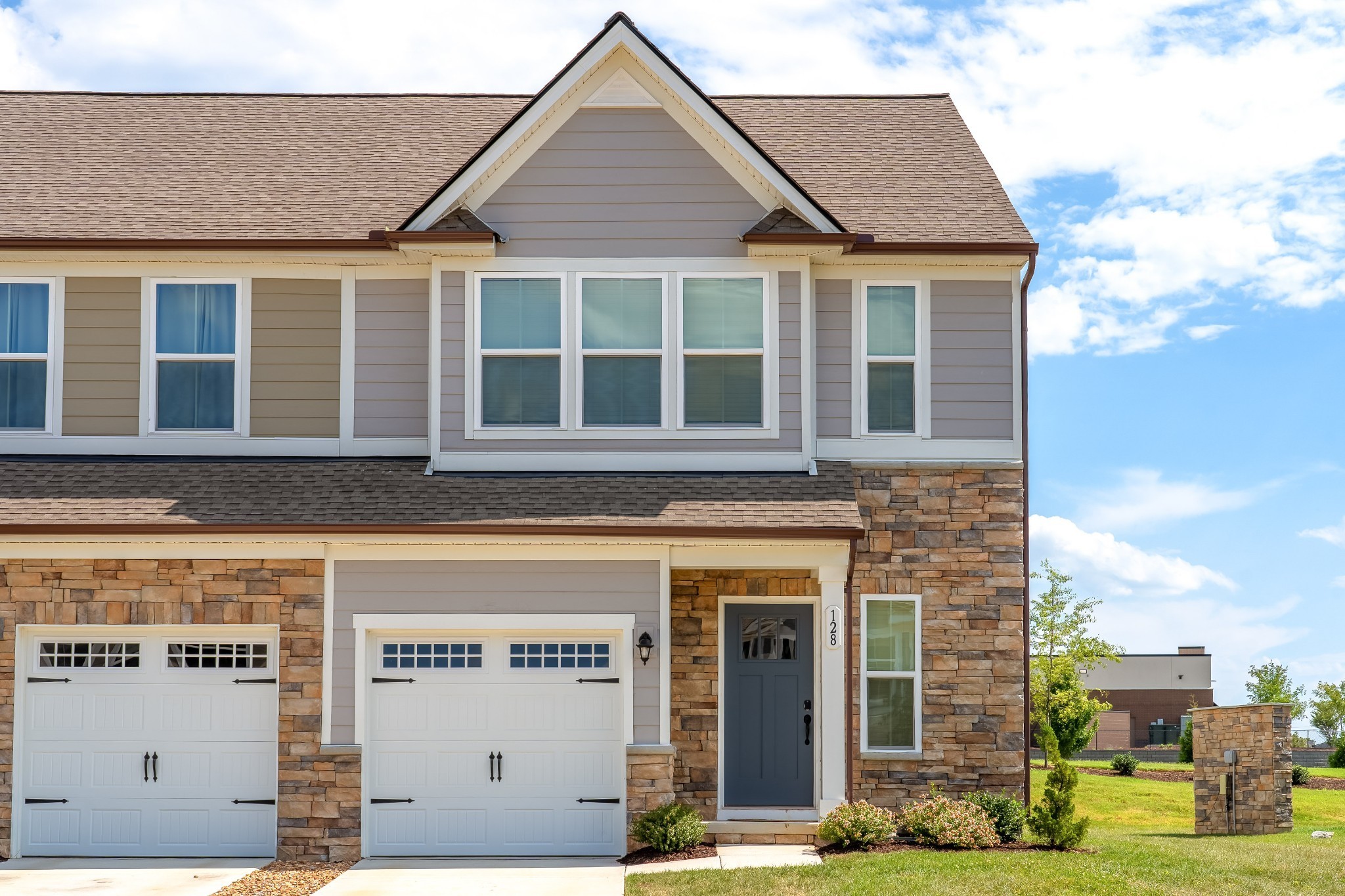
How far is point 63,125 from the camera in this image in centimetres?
1816

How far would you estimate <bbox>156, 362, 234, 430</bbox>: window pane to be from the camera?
50.3 feet

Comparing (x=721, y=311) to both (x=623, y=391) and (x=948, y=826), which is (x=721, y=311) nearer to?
(x=623, y=391)

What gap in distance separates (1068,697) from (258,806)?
21761mm

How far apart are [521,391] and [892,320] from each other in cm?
411

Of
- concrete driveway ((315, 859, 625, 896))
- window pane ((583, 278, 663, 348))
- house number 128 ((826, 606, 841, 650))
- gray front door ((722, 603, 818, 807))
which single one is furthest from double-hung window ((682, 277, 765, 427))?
concrete driveway ((315, 859, 625, 896))

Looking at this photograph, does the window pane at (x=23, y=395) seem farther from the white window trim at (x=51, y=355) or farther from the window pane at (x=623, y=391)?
the window pane at (x=623, y=391)

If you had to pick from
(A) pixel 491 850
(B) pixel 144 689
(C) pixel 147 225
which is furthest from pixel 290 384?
(A) pixel 491 850

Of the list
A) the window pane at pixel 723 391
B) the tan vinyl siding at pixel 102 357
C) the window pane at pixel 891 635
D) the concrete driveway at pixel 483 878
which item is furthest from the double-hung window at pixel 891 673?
the tan vinyl siding at pixel 102 357

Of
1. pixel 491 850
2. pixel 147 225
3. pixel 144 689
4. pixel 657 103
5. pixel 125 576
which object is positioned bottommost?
pixel 491 850

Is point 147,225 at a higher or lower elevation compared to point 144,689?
higher

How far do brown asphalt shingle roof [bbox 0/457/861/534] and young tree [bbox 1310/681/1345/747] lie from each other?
113 ft

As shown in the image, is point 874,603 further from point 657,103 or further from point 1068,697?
point 1068,697

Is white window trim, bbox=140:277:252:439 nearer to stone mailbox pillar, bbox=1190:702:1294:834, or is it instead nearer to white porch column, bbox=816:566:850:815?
white porch column, bbox=816:566:850:815

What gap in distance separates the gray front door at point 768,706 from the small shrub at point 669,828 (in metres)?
1.62
